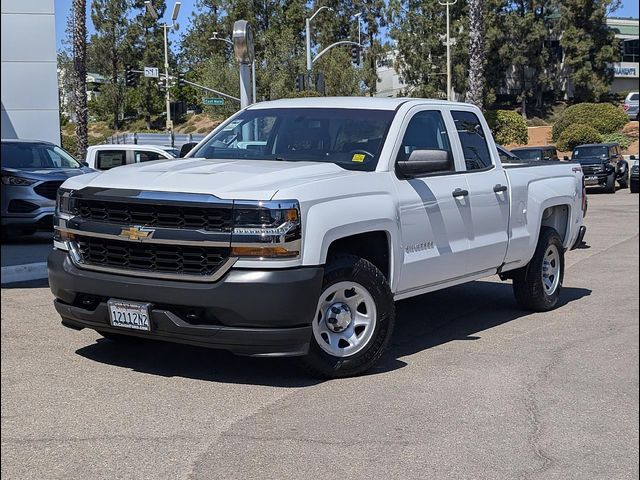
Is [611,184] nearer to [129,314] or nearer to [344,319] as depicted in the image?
[344,319]

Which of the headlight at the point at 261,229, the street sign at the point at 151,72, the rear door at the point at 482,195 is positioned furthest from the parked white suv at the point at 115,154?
the headlight at the point at 261,229

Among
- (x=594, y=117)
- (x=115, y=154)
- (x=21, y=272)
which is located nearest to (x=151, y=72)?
(x=115, y=154)

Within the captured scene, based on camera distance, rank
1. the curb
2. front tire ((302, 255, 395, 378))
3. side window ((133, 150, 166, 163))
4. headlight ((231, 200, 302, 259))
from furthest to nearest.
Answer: side window ((133, 150, 166, 163)) < front tire ((302, 255, 395, 378)) < headlight ((231, 200, 302, 259)) < the curb

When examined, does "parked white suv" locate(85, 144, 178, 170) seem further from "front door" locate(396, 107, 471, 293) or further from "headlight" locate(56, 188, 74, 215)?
"headlight" locate(56, 188, 74, 215)

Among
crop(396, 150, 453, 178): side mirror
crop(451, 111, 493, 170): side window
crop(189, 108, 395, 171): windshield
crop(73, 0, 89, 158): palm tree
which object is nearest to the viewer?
crop(73, 0, 89, 158): palm tree

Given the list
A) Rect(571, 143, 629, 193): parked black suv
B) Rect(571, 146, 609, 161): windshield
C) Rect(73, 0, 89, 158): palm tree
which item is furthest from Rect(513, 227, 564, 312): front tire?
Rect(571, 146, 609, 161): windshield

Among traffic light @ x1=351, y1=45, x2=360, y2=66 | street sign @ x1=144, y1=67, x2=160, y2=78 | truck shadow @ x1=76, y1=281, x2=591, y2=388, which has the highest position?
traffic light @ x1=351, y1=45, x2=360, y2=66

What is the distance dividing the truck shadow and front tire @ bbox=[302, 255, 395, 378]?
194 millimetres

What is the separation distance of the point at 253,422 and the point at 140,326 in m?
1.11

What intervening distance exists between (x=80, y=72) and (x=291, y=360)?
223 inches

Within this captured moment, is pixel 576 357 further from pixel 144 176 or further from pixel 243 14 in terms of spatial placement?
pixel 243 14

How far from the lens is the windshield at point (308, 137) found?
23.2ft

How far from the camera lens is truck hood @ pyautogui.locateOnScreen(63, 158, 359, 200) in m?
5.86

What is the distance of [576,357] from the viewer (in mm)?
7000
